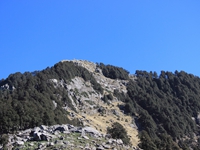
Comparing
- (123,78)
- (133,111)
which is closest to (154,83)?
(123,78)

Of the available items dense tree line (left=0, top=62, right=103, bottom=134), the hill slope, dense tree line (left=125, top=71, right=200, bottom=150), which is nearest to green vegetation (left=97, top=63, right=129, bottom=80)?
the hill slope

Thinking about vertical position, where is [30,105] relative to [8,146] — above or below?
above

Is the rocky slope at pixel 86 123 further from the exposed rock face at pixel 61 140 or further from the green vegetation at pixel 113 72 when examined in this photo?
the green vegetation at pixel 113 72

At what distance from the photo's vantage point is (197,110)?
163125mm

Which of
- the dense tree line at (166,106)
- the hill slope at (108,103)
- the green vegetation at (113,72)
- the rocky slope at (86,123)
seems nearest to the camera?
the rocky slope at (86,123)

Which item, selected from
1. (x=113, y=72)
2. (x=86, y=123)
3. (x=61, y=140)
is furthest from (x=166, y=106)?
(x=61, y=140)

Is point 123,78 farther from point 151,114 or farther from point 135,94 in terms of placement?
point 151,114

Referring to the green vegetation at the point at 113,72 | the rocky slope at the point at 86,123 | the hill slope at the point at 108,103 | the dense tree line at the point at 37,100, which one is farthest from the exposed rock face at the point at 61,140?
the green vegetation at the point at 113,72

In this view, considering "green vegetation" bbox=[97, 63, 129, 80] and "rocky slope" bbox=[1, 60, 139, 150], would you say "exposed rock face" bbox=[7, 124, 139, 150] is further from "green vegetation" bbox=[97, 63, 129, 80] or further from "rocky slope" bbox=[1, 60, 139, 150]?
"green vegetation" bbox=[97, 63, 129, 80]

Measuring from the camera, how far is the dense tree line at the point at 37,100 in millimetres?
71438

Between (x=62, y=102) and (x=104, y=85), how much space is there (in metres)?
53.7

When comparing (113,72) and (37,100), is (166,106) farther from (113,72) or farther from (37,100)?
(37,100)

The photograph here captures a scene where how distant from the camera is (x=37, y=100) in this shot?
9788 centimetres

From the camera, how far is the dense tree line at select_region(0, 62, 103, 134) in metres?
71.4
